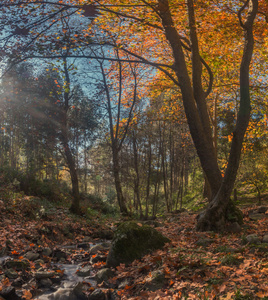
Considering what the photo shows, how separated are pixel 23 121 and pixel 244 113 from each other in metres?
17.1

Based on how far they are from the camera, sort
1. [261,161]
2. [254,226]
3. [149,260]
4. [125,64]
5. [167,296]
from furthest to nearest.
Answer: [125,64]
[261,161]
[254,226]
[149,260]
[167,296]

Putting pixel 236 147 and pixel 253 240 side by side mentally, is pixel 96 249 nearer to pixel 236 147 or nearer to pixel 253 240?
pixel 253 240

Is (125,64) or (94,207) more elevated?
(125,64)

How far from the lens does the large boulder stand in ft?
18.7

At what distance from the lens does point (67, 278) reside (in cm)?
537

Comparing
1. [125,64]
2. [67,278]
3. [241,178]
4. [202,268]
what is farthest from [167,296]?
[125,64]

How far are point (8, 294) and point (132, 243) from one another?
267 centimetres

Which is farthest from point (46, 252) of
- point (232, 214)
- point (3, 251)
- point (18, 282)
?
point (232, 214)

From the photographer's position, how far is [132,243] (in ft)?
19.5

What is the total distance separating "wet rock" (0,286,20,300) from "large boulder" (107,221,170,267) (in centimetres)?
208

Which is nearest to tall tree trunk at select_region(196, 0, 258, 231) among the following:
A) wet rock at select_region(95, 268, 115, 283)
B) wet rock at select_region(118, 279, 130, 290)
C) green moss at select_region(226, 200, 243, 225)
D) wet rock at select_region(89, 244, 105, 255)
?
green moss at select_region(226, 200, 243, 225)

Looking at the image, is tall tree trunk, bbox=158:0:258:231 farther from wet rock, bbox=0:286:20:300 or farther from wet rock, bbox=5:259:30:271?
wet rock, bbox=0:286:20:300

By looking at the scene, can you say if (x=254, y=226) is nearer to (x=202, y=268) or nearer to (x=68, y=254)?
(x=202, y=268)

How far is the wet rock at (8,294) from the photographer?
4082 mm
